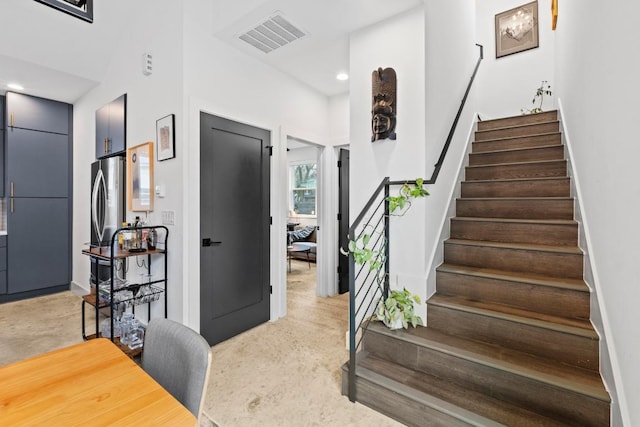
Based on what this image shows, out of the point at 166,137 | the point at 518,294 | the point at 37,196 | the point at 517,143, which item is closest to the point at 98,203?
the point at 37,196

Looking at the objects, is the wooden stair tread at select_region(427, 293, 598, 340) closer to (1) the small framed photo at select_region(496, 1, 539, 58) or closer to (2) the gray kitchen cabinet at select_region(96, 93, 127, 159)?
(2) the gray kitchen cabinet at select_region(96, 93, 127, 159)

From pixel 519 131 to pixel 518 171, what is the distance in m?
0.90

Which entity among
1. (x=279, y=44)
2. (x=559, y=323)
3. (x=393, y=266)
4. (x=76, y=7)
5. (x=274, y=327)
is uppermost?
(x=279, y=44)

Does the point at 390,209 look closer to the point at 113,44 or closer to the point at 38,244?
the point at 113,44

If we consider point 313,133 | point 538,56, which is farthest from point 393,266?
point 538,56

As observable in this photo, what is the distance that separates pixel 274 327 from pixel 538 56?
16.4 ft

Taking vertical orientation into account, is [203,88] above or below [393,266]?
Result: above

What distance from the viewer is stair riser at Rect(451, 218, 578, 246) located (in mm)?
2250

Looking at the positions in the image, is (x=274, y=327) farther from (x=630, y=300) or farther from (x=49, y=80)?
(x=49, y=80)

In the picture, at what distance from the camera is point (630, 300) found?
1.16 metres

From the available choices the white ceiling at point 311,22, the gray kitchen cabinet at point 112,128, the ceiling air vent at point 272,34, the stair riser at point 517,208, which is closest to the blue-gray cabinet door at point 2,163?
the gray kitchen cabinet at point 112,128

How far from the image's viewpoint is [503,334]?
1886mm

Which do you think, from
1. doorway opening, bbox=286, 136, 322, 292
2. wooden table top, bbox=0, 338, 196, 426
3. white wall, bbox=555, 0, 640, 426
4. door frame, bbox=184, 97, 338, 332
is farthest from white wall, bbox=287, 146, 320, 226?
wooden table top, bbox=0, 338, 196, 426

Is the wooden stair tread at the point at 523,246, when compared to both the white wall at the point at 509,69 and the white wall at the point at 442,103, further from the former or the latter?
the white wall at the point at 509,69
